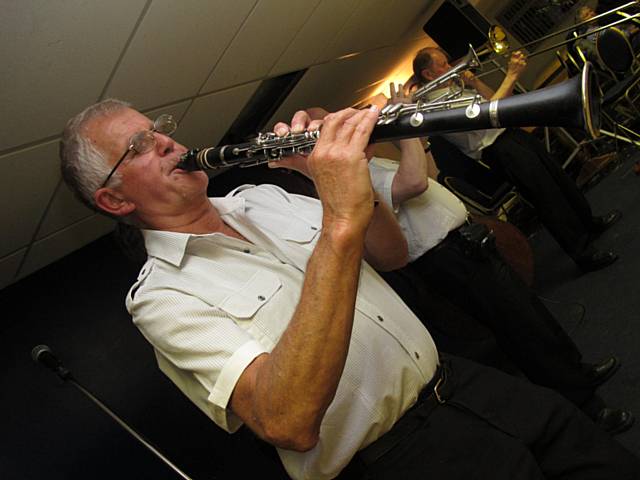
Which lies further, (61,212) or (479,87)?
(479,87)

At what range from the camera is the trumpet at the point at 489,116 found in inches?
28.9

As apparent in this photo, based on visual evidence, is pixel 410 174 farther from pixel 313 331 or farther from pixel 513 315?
pixel 313 331

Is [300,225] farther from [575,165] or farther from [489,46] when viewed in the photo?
[575,165]

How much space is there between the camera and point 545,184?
2.60 meters

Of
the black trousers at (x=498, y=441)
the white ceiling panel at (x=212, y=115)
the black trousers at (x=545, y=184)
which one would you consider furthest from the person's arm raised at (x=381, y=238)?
the black trousers at (x=545, y=184)

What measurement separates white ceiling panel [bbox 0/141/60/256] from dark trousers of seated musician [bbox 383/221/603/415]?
151cm

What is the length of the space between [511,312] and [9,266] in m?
2.13

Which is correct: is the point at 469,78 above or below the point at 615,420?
above

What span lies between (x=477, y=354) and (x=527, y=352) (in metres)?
0.38

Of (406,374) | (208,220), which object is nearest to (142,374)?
(208,220)

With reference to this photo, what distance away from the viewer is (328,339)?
81cm

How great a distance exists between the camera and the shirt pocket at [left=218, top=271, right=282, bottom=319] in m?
1.07

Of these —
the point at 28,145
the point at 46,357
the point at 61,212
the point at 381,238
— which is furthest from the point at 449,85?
the point at 46,357

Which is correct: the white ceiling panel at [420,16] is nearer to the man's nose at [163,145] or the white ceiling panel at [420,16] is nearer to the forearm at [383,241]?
the forearm at [383,241]
